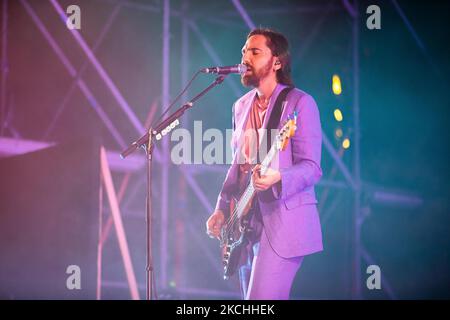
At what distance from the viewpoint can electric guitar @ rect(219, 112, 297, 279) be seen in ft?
12.3

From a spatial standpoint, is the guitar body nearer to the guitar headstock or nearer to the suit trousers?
the suit trousers

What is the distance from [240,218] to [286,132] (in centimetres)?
68

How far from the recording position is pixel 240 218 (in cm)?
405

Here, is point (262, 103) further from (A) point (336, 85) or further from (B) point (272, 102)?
(A) point (336, 85)

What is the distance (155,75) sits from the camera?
275 inches

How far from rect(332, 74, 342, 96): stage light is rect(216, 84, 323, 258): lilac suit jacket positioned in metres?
2.34

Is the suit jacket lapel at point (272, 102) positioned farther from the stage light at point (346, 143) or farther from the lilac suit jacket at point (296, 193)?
the stage light at point (346, 143)

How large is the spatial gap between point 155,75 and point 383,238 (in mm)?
2917

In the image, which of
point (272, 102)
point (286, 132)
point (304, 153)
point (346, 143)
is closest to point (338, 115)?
point (346, 143)

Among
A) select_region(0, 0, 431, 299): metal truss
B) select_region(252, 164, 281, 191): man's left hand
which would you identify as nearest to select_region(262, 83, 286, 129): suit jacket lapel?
select_region(252, 164, 281, 191): man's left hand

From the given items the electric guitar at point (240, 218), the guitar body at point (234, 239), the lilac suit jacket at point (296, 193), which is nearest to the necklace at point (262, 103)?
the lilac suit jacket at point (296, 193)

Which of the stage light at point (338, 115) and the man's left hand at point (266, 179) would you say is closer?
the man's left hand at point (266, 179)

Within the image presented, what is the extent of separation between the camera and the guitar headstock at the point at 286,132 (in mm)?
3662
